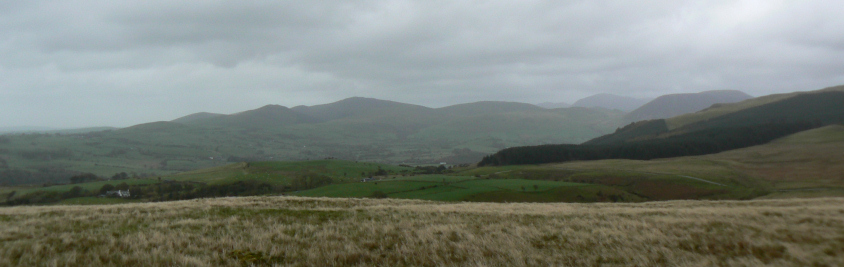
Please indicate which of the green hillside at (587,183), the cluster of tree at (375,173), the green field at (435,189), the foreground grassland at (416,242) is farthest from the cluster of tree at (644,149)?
the foreground grassland at (416,242)

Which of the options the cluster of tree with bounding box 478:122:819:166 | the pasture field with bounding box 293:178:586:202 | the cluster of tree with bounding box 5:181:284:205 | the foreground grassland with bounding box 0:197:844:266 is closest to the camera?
the foreground grassland with bounding box 0:197:844:266

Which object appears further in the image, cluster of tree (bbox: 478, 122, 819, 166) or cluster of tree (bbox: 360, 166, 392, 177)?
cluster of tree (bbox: 478, 122, 819, 166)

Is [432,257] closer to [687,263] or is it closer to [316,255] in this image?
[316,255]

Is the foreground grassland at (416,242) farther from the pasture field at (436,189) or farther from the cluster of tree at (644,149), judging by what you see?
the cluster of tree at (644,149)

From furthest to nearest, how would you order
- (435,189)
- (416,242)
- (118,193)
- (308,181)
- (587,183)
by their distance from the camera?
1. (308,181)
2. (118,193)
3. (587,183)
4. (435,189)
5. (416,242)

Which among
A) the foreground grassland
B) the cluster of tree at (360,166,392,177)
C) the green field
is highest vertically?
the foreground grassland

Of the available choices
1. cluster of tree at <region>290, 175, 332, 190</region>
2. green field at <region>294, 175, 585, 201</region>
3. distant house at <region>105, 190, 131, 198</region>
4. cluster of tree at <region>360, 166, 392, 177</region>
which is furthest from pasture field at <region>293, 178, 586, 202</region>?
distant house at <region>105, 190, 131, 198</region>

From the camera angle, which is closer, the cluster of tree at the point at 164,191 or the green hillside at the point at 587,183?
the green hillside at the point at 587,183

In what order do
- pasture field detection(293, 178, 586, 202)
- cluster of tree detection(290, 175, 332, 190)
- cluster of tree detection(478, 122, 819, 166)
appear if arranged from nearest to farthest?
pasture field detection(293, 178, 586, 202) < cluster of tree detection(290, 175, 332, 190) < cluster of tree detection(478, 122, 819, 166)

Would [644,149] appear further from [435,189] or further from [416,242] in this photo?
[416,242]

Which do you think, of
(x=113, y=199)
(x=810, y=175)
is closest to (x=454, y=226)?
(x=113, y=199)

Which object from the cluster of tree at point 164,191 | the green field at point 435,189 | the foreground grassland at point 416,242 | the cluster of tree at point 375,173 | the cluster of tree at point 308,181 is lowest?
the cluster of tree at point 164,191

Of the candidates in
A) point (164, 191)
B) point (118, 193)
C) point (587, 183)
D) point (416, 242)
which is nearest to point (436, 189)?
point (587, 183)

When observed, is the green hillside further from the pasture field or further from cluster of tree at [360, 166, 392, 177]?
cluster of tree at [360, 166, 392, 177]
